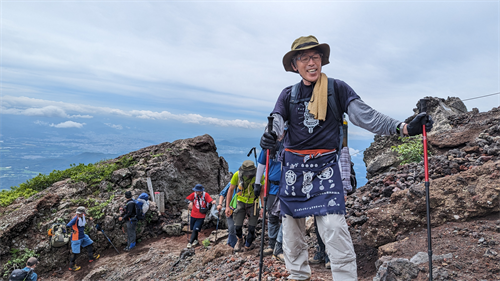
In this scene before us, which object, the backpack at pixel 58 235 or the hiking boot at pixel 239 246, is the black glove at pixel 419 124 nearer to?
the hiking boot at pixel 239 246

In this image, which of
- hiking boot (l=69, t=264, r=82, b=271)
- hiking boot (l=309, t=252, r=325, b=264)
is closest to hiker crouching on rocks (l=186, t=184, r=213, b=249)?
hiking boot (l=309, t=252, r=325, b=264)

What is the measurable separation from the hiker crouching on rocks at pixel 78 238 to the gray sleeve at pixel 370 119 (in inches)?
412

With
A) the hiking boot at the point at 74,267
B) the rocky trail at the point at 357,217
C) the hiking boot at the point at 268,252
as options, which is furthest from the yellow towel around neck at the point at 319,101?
the hiking boot at the point at 74,267

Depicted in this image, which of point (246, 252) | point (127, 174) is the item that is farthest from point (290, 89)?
point (127, 174)

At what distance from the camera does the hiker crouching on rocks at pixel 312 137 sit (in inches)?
116

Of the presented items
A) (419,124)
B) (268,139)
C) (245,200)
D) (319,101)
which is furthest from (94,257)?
(419,124)

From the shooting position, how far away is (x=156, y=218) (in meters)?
11.8

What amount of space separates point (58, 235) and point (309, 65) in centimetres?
1154

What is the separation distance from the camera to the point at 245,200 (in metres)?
6.96

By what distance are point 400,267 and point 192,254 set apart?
6.51 m

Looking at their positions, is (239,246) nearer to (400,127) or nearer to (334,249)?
(334,249)

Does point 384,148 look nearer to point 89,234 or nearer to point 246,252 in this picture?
point 246,252

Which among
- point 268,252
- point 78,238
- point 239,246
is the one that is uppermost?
point 268,252

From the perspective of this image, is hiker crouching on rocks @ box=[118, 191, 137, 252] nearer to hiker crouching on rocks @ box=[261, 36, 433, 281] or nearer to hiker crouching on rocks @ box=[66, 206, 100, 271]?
hiker crouching on rocks @ box=[66, 206, 100, 271]
